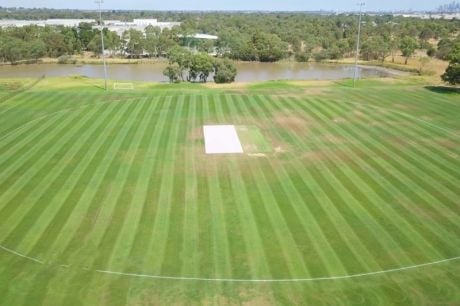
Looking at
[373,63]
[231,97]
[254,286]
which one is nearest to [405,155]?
[254,286]

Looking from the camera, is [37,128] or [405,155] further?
[37,128]

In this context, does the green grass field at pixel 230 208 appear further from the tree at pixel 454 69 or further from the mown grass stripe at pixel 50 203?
Answer: the tree at pixel 454 69

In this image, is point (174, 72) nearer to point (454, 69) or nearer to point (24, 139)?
point (24, 139)

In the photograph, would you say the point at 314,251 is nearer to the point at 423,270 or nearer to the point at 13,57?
the point at 423,270

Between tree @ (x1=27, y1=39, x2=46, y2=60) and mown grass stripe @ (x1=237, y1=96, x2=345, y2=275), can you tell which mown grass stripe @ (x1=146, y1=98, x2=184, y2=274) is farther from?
tree @ (x1=27, y1=39, x2=46, y2=60)

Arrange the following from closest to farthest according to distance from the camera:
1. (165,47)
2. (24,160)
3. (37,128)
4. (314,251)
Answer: (314,251)
(24,160)
(37,128)
(165,47)

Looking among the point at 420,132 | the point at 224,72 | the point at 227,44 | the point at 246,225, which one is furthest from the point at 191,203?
the point at 227,44

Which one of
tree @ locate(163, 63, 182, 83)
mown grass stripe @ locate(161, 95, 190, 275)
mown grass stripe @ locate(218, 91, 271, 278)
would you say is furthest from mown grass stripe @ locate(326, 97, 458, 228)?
tree @ locate(163, 63, 182, 83)
